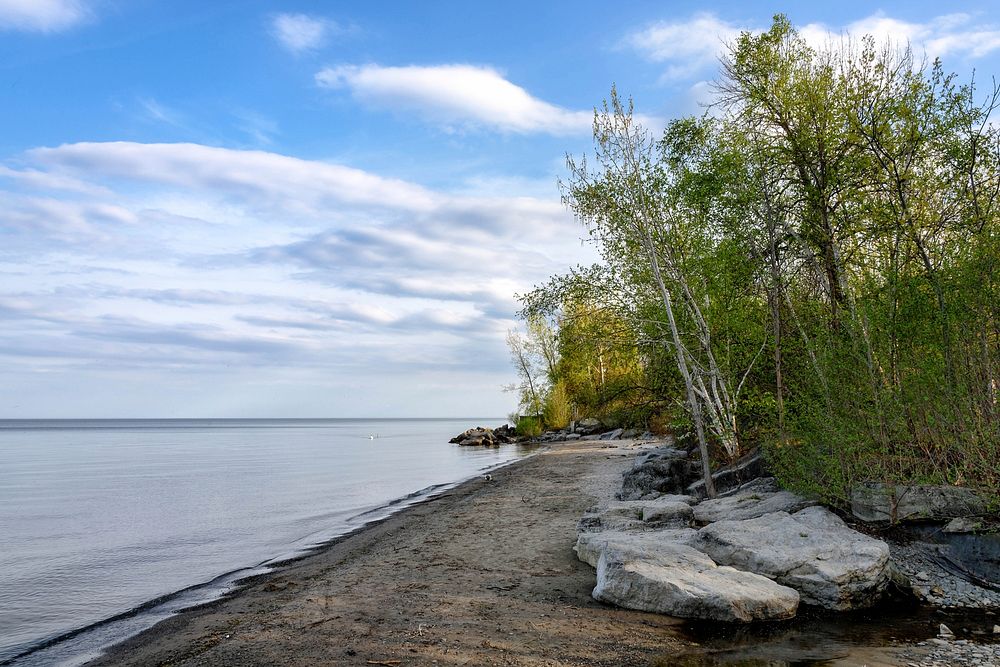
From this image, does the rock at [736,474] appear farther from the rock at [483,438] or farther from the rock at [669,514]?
the rock at [483,438]

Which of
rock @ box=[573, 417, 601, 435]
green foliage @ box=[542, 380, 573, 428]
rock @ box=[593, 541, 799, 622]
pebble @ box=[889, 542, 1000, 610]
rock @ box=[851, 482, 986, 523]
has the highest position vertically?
green foliage @ box=[542, 380, 573, 428]

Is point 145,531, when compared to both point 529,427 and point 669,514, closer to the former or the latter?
point 669,514

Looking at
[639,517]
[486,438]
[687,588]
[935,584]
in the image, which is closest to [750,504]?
[639,517]

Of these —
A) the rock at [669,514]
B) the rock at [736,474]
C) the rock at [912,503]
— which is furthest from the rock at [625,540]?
the rock at [736,474]

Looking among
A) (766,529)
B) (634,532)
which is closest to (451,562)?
(634,532)

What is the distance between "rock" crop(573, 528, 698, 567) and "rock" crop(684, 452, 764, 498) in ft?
17.8

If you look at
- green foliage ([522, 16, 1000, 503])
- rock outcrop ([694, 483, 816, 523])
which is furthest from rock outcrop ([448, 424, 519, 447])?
rock outcrop ([694, 483, 816, 523])

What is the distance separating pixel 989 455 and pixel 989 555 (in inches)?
52.9

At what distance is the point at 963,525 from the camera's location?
363 inches

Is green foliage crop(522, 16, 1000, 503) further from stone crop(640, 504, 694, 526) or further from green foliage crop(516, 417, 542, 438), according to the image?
→ green foliage crop(516, 417, 542, 438)

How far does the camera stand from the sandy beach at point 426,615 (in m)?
6.88

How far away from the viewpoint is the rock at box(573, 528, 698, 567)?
370 inches

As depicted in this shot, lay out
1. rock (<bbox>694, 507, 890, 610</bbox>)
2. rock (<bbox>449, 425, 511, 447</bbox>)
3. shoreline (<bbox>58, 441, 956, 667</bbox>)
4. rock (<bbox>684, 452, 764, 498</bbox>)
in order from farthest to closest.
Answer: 1. rock (<bbox>449, 425, 511, 447</bbox>)
2. rock (<bbox>684, 452, 764, 498</bbox>)
3. rock (<bbox>694, 507, 890, 610</bbox>)
4. shoreline (<bbox>58, 441, 956, 667</bbox>)

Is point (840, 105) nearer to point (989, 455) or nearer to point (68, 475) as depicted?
point (989, 455)
